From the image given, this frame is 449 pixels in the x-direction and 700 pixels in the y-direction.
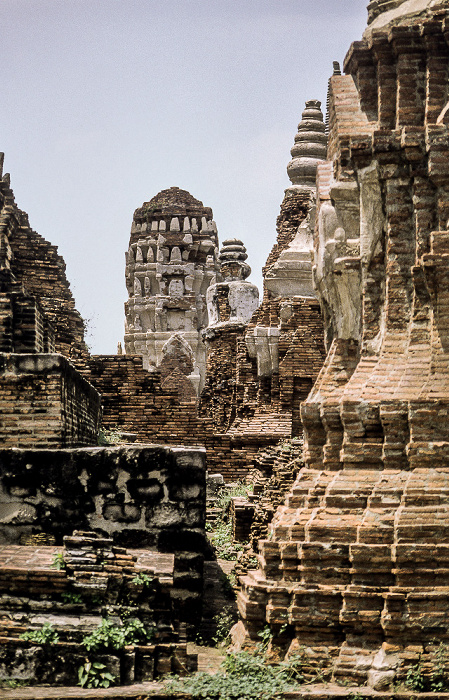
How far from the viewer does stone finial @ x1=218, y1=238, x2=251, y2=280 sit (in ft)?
86.9

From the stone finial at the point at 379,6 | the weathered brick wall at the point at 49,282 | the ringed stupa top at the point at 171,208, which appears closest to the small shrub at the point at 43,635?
the stone finial at the point at 379,6

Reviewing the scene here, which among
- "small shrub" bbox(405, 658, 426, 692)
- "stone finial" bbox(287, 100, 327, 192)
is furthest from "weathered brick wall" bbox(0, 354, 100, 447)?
"stone finial" bbox(287, 100, 327, 192)

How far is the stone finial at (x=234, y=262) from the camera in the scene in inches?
1043

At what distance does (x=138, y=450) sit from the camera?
9.10 metres

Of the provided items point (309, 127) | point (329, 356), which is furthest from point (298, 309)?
point (329, 356)

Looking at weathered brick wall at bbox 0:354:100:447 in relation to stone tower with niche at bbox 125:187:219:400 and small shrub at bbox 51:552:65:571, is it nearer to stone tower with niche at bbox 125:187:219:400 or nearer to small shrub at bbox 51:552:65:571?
small shrub at bbox 51:552:65:571

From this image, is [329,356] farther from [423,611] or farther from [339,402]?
[423,611]

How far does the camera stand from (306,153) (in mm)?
21906

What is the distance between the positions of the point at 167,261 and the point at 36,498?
117 feet

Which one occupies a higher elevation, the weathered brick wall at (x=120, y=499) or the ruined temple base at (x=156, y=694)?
the weathered brick wall at (x=120, y=499)

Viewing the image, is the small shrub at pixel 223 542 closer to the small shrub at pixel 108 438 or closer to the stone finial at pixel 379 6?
the small shrub at pixel 108 438

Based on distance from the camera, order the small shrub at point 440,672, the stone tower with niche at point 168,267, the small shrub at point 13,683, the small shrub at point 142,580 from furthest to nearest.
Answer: the stone tower with niche at point 168,267 < the small shrub at point 142,580 < the small shrub at point 440,672 < the small shrub at point 13,683

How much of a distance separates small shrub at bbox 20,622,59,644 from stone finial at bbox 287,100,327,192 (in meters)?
15.3

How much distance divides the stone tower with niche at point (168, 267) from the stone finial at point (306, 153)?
21.7 metres
